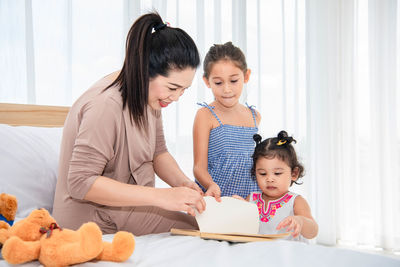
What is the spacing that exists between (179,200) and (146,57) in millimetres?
445

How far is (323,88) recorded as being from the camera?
9.15ft

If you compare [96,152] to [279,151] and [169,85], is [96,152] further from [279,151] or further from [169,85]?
[279,151]

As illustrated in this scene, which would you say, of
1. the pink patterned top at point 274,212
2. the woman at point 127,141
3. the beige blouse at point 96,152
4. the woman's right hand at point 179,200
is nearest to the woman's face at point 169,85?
the woman at point 127,141

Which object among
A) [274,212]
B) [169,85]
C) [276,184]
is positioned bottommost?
[274,212]

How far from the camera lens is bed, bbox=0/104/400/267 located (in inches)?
32.1

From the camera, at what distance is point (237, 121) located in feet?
6.07

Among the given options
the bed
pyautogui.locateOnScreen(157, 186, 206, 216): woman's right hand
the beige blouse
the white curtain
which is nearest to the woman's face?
the beige blouse

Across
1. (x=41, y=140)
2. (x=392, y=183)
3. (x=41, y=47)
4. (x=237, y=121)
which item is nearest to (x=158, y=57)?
(x=41, y=140)

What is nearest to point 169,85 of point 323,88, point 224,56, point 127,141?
point 127,141

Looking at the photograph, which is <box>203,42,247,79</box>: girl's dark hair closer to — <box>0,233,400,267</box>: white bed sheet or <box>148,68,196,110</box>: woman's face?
<box>148,68,196,110</box>: woman's face

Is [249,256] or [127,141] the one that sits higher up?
[127,141]

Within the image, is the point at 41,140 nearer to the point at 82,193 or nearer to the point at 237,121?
the point at 82,193

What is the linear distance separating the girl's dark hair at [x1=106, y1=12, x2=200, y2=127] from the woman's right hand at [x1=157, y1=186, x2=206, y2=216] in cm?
26

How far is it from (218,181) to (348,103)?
4.83ft
